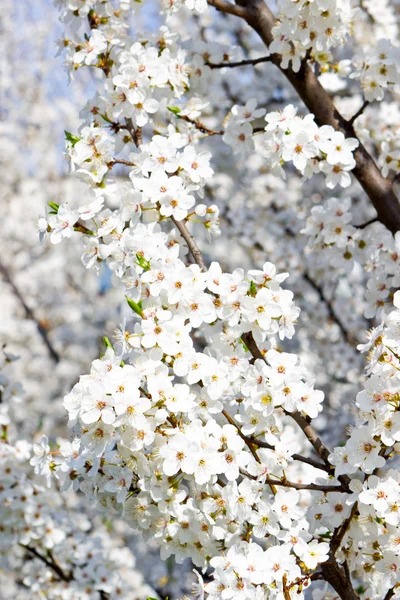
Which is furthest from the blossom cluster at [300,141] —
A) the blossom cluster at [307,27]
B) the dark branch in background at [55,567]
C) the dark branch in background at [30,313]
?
the dark branch in background at [30,313]

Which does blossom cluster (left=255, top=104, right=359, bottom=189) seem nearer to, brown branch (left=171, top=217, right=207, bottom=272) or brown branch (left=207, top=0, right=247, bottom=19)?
brown branch (left=171, top=217, right=207, bottom=272)

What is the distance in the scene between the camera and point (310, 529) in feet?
8.96

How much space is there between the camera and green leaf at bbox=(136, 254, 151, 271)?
2.52 metres

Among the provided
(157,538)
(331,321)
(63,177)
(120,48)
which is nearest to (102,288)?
(63,177)

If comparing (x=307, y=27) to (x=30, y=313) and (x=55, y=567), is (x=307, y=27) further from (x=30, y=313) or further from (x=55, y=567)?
(x=30, y=313)

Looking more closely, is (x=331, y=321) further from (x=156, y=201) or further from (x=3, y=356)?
(x=156, y=201)

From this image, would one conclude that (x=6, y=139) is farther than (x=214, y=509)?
Yes

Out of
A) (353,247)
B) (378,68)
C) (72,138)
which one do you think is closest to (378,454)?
(353,247)

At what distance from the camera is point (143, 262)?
2537 millimetres

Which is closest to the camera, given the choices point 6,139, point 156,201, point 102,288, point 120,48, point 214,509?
point 214,509

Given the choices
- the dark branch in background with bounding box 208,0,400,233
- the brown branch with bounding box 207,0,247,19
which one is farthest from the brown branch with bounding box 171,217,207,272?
the brown branch with bounding box 207,0,247,19

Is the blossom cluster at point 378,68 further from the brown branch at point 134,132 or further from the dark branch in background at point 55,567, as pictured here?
the dark branch in background at point 55,567

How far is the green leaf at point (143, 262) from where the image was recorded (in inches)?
99.3

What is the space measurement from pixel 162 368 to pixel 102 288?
11644 millimetres
